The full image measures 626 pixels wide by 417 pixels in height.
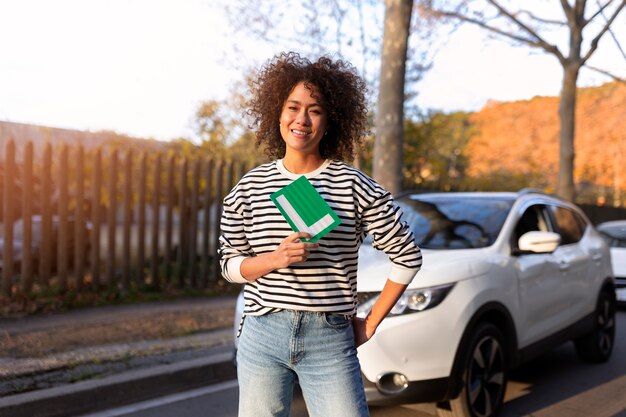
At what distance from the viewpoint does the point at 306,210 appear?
1965 millimetres

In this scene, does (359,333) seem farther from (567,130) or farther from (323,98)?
(567,130)

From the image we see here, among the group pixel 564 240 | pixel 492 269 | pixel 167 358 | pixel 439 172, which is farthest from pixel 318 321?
pixel 439 172

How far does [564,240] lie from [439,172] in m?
16.7

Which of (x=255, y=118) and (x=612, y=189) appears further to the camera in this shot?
(x=612, y=189)

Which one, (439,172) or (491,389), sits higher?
(439,172)

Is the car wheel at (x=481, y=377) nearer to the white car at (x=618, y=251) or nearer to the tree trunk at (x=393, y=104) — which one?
the tree trunk at (x=393, y=104)

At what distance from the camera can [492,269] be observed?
4.43m

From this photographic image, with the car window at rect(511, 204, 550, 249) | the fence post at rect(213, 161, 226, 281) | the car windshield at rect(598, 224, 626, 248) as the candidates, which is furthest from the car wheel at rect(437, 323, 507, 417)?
the car windshield at rect(598, 224, 626, 248)

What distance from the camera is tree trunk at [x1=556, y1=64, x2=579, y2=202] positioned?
1548 cm

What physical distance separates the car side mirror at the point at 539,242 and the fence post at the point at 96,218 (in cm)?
553

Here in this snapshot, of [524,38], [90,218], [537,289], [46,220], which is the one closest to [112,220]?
[90,218]

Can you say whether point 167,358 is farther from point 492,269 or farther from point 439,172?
point 439,172

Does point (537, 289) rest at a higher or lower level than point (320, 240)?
lower

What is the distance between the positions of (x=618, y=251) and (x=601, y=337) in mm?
4111
